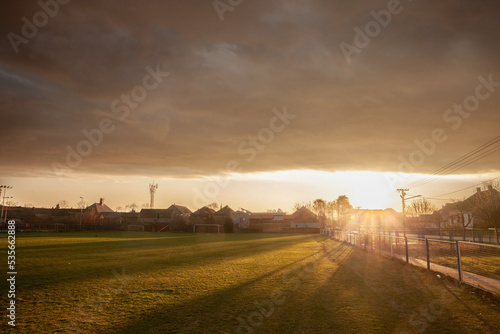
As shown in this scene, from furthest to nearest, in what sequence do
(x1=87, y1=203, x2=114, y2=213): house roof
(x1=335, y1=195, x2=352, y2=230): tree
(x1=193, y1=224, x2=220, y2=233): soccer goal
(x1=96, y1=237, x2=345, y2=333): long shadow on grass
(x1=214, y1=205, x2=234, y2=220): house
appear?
(x1=335, y1=195, x2=352, y2=230): tree < (x1=87, y1=203, x2=114, y2=213): house roof < (x1=214, y1=205, x2=234, y2=220): house < (x1=193, y1=224, x2=220, y2=233): soccer goal < (x1=96, y1=237, x2=345, y2=333): long shadow on grass

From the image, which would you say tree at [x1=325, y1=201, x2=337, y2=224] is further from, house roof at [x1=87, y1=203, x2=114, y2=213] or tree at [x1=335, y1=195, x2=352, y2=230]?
house roof at [x1=87, y1=203, x2=114, y2=213]

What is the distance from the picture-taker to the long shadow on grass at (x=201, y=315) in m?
5.83

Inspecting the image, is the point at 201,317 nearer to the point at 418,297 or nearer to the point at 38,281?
the point at 418,297

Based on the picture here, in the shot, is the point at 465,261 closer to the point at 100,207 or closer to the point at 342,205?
the point at 342,205

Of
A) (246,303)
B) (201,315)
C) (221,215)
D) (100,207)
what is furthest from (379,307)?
(100,207)

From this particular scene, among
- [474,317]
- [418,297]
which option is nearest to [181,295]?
[418,297]

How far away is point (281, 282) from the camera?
10.4 metres

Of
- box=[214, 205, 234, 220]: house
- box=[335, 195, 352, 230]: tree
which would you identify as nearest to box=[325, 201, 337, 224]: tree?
box=[335, 195, 352, 230]: tree

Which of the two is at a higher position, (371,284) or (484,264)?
(484,264)

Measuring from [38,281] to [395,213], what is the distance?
130 m

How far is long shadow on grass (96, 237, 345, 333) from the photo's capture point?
5832 millimetres

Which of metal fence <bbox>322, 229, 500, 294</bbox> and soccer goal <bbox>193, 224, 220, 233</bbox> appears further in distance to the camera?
soccer goal <bbox>193, 224, 220, 233</bbox>

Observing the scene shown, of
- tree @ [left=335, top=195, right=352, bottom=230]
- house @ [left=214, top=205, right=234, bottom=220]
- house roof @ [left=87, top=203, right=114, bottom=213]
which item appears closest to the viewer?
house @ [left=214, top=205, right=234, bottom=220]

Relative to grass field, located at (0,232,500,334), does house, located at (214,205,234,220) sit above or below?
above
